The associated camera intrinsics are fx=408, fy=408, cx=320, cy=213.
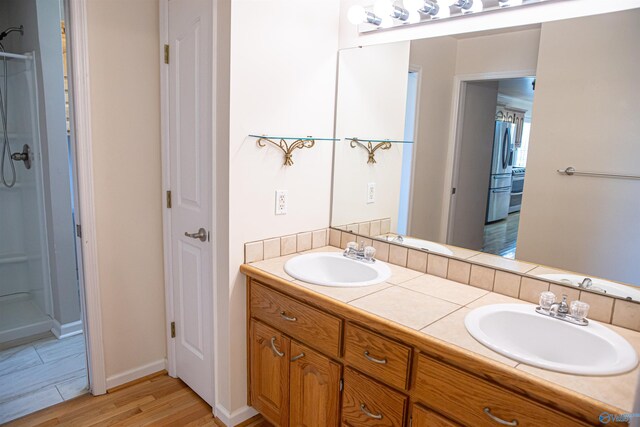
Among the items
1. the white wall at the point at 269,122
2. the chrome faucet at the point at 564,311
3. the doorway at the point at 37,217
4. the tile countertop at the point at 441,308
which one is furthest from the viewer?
the doorway at the point at 37,217

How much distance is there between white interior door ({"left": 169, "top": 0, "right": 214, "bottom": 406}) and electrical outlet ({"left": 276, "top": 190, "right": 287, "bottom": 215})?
1.04 ft

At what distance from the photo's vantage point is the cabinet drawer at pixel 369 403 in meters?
1.35

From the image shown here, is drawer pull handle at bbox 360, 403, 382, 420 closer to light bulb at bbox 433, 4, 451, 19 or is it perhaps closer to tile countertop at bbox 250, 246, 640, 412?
tile countertop at bbox 250, 246, 640, 412

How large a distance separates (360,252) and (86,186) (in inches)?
56.2

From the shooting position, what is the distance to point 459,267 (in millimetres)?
1748

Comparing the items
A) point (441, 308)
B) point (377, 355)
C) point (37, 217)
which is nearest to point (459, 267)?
point (441, 308)

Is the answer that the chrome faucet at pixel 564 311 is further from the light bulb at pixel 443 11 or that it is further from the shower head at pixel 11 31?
the shower head at pixel 11 31

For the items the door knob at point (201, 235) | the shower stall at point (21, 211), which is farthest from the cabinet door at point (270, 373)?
the shower stall at point (21, 211)

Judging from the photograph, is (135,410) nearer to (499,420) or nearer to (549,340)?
(499,420)

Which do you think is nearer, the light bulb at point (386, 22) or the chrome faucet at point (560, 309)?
the chrome faucet at point (560, 309)

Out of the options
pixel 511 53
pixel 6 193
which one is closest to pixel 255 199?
pixel 511 53

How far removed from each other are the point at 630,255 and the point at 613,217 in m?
0.14

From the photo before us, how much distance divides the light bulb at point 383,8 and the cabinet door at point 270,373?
5.06ft

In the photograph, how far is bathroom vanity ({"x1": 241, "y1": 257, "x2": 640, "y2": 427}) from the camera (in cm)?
103
